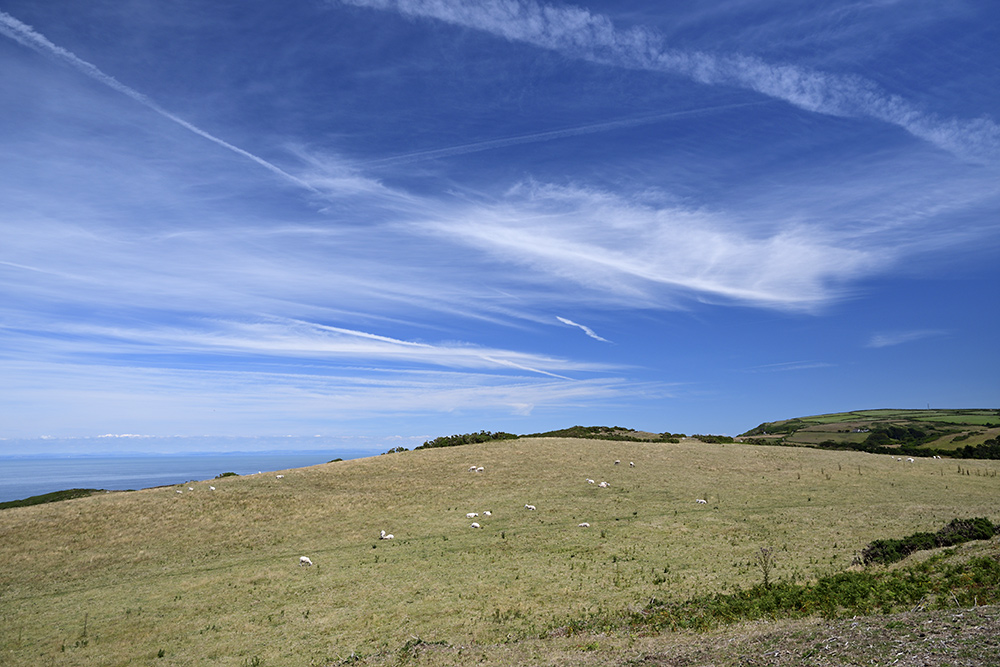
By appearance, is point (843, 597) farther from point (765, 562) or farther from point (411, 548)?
point (411, 548)

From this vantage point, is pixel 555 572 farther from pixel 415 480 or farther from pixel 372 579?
pixel 415 480

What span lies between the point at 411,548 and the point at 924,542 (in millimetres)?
26991

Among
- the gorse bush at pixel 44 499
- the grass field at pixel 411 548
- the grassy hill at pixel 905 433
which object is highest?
the grassy hill at pixel 905 433

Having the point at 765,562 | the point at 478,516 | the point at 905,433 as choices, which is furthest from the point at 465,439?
the point at 905,433

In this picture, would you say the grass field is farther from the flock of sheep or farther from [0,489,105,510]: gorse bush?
[0,489,105,510]: gorse bush

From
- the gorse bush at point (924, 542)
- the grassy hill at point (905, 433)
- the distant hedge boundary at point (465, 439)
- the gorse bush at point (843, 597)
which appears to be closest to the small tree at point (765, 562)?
the gorse bush at point (843, 597)

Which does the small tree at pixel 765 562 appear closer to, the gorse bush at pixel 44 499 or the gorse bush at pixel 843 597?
the gorse bush at pixel 843 597

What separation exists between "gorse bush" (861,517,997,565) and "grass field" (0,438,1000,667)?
1.73 m

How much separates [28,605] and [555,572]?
91.0ft

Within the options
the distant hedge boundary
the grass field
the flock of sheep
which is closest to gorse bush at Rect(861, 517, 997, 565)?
the grass field

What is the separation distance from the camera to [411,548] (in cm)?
3134

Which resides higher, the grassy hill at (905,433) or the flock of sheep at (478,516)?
the grassy hill at (905,433)

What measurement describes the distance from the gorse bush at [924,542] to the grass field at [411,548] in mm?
1727

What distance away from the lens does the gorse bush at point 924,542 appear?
2245 centimetres
